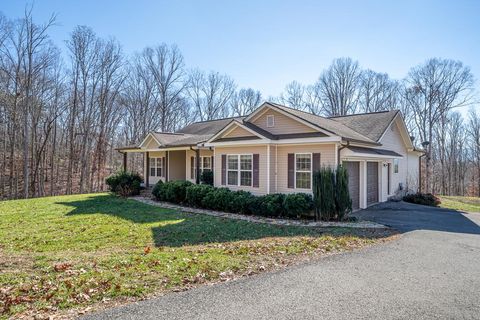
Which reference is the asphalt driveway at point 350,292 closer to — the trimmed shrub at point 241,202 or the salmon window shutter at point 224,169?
the trimmed shrub at point 241,202

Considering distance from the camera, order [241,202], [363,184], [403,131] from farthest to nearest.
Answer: [403,131] < [363,184] < [241,202]

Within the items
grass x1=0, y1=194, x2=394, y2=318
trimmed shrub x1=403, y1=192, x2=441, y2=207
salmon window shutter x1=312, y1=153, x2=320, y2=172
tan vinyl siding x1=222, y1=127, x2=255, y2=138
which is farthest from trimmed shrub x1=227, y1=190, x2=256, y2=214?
trimmed shrub x1=403, y1=192, x2=441, y2=207

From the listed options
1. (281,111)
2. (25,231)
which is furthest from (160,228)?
(281,111)

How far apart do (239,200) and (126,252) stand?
665cm

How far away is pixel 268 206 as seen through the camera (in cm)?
1218

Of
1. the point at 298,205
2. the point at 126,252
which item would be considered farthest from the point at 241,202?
the point at 126,252

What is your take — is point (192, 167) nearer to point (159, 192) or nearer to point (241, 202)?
point (159, 192)

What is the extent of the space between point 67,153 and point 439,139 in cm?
4186

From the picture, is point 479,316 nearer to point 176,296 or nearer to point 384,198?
point 176,296

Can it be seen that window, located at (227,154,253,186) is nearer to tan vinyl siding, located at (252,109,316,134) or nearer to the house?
the house

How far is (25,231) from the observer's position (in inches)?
375

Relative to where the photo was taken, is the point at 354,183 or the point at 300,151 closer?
the point at 300,151

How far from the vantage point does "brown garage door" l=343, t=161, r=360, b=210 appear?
14.1 meters

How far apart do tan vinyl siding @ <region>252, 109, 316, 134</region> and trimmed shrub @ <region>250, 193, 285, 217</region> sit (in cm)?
362
